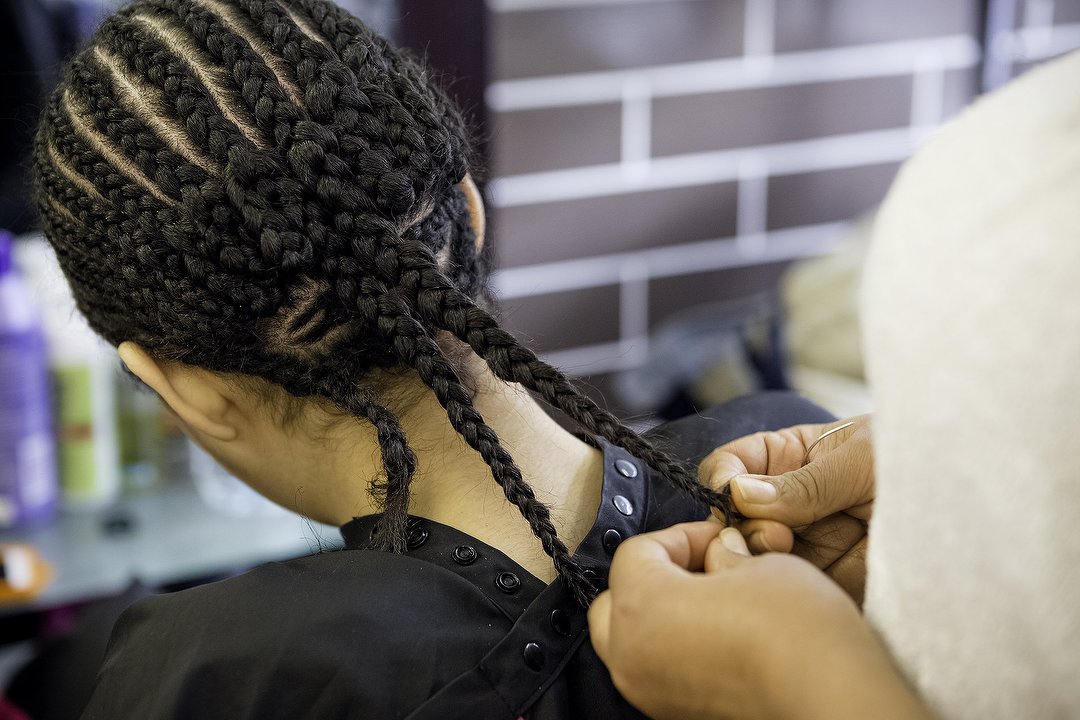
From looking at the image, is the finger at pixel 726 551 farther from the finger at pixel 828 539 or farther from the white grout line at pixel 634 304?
the white grout line at pixel 634 304

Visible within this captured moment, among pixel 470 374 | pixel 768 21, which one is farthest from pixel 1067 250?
pixel 768 21

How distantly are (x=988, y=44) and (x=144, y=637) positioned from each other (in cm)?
171

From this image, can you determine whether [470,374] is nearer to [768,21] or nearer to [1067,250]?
[1067,250]

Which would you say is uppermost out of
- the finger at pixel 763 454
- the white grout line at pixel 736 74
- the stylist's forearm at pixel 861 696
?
the white grout line at pixel 736 74

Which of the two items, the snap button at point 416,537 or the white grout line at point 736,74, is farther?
the white grout line at point 736,74

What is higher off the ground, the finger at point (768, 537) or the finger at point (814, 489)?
the finger at point (814, 489)

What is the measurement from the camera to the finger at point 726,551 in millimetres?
474

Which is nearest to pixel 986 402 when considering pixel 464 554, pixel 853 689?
pixel 853 689

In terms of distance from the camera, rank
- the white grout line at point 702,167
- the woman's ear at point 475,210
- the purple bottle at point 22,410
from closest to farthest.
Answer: the woman's ear at point 475,210 → the purple bottle at point 22,410 → the white grout line at point 702,167

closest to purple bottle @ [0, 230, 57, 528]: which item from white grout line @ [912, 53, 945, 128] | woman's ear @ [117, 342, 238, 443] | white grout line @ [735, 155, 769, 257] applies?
woman's ear @ [117, 342, 238, 443]

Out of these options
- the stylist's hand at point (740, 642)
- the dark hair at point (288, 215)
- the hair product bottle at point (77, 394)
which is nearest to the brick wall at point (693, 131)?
the hair product bottle at point (77, 394)

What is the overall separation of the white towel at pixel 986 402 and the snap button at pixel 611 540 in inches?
9.3

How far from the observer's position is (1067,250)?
0.34 meters

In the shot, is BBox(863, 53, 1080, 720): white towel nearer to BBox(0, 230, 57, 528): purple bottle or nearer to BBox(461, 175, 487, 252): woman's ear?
BBox(461, 175, 487, 252): woman's ear
